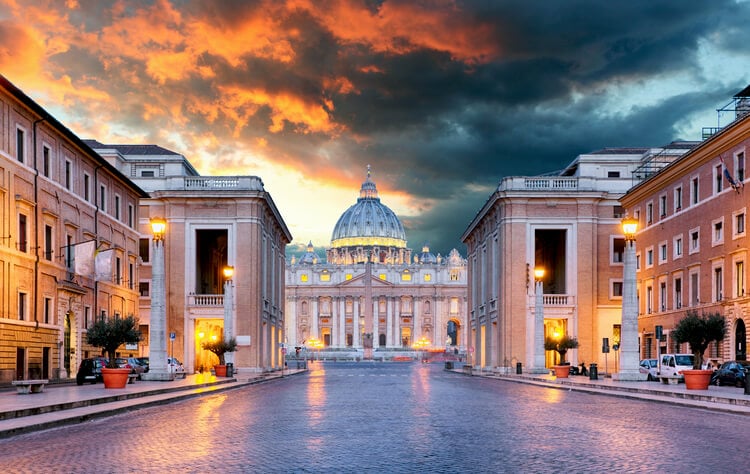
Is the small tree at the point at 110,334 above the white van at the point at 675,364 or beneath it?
above

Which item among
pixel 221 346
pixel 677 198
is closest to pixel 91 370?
pixel 221 346

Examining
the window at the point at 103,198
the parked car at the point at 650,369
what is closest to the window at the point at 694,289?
the parked car at the point at 650,369

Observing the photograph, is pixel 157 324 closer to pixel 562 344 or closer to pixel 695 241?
pixel 695 241

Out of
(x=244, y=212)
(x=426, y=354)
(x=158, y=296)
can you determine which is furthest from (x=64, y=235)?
(x=426, y=354)

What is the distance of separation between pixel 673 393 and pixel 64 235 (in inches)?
1175

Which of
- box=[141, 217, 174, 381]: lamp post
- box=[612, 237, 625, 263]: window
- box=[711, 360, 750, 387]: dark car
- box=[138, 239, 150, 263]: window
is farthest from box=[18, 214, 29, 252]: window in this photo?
box=[612, 237, 625, 263]: window

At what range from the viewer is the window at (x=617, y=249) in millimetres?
69688

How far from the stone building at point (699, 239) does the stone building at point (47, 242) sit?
29988 millimetres

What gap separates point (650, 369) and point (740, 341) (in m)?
5.76

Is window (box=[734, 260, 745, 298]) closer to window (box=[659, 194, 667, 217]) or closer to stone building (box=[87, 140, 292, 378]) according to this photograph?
window (box=[659, 194, 667, 217])

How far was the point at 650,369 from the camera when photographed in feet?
158

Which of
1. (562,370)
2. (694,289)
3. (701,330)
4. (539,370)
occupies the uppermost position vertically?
(694,289)

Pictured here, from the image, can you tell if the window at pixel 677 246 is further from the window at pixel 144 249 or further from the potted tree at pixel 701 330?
the window at pixel 144 249

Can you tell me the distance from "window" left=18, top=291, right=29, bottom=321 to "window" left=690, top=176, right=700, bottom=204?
3544 centimetres
